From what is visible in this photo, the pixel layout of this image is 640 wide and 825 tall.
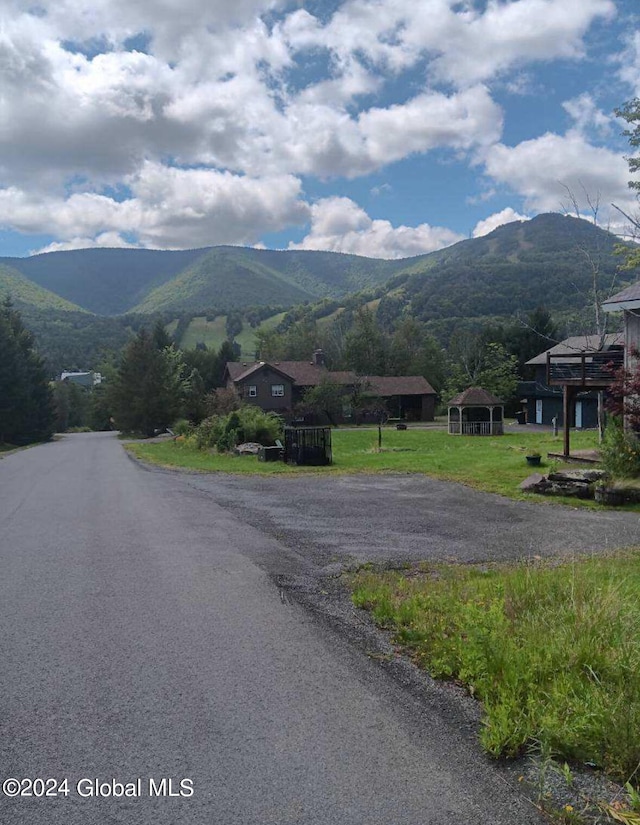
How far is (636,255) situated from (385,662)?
23.5m

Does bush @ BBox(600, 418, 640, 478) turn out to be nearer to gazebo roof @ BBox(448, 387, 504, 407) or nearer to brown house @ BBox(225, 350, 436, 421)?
gazebo roof @ BBox(448, 387, 504, 407)

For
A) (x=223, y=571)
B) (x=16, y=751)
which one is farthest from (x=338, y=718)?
(x=223, y=571)

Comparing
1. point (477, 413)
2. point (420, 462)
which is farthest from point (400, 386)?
point (420, 462)

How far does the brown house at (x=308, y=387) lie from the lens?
→ 6419cm

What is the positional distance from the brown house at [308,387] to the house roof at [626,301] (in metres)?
45.2

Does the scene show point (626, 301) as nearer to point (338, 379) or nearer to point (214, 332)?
point (338, 379)

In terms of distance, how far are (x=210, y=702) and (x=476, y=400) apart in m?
39.6

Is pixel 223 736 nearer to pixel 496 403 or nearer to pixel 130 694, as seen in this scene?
pixel 130 694

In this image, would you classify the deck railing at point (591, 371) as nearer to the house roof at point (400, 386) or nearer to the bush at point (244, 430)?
the bush at point (244, 430)

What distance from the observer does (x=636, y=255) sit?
24469 millimetres

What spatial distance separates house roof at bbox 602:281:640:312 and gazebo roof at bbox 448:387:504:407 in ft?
83.0

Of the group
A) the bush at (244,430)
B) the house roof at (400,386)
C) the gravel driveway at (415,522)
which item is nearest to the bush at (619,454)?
the gravel driveway at (415,522)

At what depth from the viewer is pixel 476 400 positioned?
4250 cm

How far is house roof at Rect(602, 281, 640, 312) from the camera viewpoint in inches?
637
